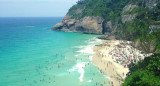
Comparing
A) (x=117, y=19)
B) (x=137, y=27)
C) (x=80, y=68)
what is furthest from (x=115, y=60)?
(x=117, y=19)

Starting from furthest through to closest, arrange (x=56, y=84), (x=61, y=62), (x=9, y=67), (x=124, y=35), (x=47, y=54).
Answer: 1. (x=124, y=35)
2. (x=47, y=54)
3. (x=61, y=62)
4. (x=9, y=67)
5. (x=56, y=84)

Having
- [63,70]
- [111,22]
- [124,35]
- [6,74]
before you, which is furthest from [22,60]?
[111,22]

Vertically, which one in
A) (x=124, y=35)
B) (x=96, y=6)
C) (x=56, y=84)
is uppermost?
(x=96, y=6)

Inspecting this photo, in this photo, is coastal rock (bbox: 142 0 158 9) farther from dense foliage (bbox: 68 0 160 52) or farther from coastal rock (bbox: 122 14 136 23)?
coastal rock (bbox: 122 14 136 23)

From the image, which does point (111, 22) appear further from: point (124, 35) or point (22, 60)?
point (22, 60)

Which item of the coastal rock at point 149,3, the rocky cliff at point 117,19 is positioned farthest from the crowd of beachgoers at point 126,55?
the coastal rock at point 149,3

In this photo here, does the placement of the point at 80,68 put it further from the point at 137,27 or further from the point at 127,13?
the point at 127,13

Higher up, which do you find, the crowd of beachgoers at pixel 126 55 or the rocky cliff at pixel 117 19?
the rocky cliff at pixel 117 19

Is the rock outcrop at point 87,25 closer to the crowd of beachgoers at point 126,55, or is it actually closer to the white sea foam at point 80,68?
the crowd of beachgoers at point 126,55
